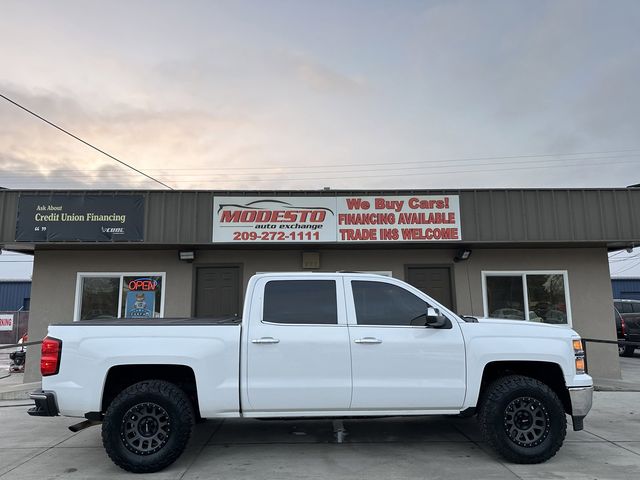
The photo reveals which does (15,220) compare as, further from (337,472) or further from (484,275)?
(484,275)

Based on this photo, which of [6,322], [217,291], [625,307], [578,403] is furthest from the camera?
[6,322]

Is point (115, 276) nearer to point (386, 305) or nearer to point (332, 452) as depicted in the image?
point (332, 452)

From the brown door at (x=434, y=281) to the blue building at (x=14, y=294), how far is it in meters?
31.5

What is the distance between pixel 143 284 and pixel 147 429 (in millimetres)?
6300

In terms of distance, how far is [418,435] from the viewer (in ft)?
21.1

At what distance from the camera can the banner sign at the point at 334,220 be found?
10.1 m

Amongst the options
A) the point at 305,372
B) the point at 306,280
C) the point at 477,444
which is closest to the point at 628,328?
the point at 477,444

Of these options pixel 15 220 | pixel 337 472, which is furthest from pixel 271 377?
pixel 15 220

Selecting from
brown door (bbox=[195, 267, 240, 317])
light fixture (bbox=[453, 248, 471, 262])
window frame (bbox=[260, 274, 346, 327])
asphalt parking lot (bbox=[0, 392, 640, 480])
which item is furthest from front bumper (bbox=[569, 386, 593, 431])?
brown door (bbox=[195, 267, 240, 317])

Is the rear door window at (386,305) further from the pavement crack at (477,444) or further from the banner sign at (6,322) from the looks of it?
the banner sign at (6,322)

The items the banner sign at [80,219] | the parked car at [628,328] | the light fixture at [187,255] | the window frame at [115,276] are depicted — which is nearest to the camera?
the banner sign at [80,219]

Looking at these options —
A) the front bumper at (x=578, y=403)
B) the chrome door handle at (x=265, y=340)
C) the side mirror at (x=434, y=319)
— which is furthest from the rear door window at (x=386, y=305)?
the front bumper at (x=578, y=403)

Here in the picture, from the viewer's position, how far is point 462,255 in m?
10.8

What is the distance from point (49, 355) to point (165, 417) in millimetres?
1399
